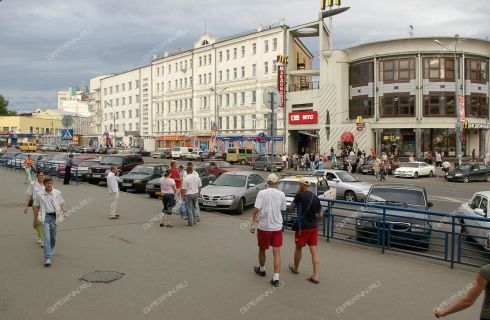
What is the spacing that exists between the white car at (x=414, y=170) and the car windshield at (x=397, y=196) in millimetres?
23585

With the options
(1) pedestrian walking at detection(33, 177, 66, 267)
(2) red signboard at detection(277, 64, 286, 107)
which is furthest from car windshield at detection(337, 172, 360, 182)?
(2) red signboard at detection(277, 64, 286, 107)

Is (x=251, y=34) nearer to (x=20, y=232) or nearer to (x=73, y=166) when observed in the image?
(x=73, y=166)

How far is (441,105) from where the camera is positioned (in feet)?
144

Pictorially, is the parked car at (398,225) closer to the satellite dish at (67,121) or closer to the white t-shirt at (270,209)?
the white t-shirt at (270,209)

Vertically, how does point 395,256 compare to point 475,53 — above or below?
below

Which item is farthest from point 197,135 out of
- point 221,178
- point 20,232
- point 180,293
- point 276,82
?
point 180,293

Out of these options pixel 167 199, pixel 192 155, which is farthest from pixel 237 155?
pixel 167 199

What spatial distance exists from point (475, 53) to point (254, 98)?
1069 inches

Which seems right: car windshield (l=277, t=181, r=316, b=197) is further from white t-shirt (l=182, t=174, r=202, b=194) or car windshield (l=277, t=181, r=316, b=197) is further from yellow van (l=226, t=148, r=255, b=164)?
yellow van (l=226, t=148, r=255, b=164)

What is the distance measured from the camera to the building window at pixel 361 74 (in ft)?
152

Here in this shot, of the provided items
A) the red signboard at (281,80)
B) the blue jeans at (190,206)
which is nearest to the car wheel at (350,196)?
the blue jeans at (190,206)

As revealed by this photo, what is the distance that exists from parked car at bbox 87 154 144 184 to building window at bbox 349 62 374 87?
2896 centimetres

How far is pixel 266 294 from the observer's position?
659 centimetres

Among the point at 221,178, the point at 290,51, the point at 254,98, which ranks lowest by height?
the point at 221,178
